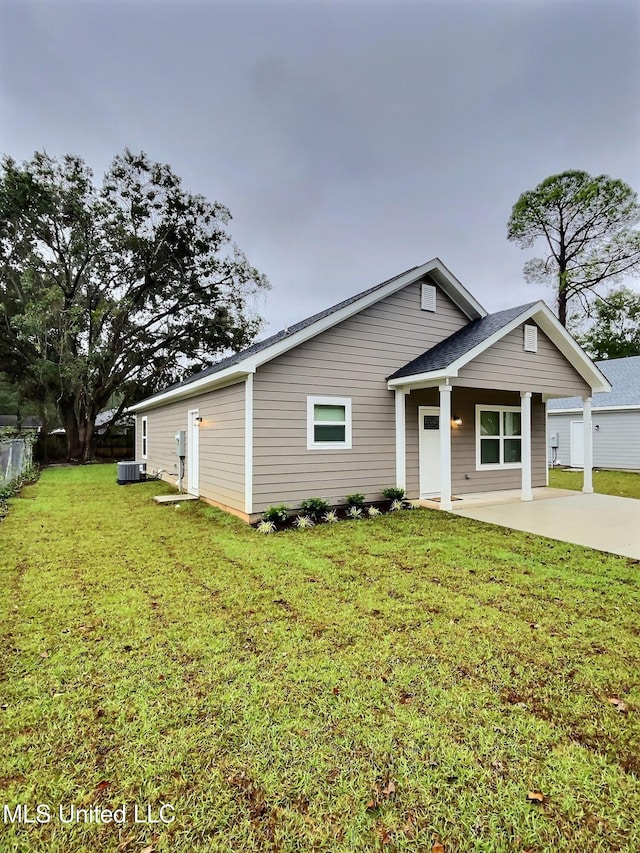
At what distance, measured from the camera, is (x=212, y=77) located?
10.9m

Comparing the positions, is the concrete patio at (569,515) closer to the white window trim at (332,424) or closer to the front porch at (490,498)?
the front porch at (490,498)

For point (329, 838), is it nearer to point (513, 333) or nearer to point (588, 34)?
point (513, 333)

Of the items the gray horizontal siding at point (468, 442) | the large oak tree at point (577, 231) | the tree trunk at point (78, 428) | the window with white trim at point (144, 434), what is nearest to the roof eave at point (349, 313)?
the gray horizontal siding at point (468, 442)

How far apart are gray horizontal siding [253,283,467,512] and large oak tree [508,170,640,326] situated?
19171 millimetres

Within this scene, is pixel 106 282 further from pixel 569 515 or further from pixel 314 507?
pixel 569 515

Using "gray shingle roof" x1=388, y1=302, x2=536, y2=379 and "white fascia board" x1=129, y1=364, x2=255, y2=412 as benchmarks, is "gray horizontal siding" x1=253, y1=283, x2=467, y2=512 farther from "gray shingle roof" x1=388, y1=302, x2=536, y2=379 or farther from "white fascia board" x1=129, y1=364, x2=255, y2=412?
"white fascia board" x1=129, y1=364, x2=255, y2=412

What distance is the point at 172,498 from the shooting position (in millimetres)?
9773

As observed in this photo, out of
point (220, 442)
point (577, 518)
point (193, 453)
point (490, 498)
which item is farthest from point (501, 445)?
point (193, 453)

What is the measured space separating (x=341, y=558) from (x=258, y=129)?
44.7 feet

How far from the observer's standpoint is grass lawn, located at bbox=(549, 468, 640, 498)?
35.6ft

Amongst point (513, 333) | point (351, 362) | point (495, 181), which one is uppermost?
point (495, 181)

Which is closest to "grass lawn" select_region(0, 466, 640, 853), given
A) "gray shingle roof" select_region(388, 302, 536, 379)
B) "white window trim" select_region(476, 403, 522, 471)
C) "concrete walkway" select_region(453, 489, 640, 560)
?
"concrete walkway" select_region(453, 489, 640, 560)

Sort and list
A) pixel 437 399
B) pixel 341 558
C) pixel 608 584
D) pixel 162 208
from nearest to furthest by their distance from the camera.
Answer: pixel 608 584 < pixel 341 558 < pixel 437 399 < pixel 162 208

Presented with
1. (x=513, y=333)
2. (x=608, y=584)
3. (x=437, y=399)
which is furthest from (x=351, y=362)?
(x=608, y=584)
